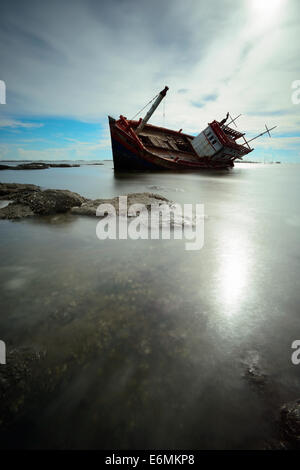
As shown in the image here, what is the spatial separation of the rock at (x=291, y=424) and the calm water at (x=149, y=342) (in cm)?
6

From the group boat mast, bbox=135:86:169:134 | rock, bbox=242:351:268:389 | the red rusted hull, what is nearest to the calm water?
rock, bbox=242:351:268:389

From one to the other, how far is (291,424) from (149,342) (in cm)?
119

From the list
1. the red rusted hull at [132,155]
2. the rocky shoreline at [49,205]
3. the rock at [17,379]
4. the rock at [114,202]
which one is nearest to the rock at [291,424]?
the rock at [17,379]

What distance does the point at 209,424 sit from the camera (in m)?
1.36

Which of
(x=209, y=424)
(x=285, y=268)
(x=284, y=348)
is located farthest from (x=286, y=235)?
(x=209, y=424)

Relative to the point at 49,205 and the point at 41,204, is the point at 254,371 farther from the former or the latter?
the point at 41,204

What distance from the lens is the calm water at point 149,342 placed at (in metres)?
1.34

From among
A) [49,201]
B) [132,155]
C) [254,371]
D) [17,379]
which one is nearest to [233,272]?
[254,371]

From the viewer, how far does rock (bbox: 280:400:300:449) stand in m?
1.29

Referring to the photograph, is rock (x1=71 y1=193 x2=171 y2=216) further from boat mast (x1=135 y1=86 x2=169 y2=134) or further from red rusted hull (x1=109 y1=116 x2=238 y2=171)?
boat mast (x1=135 y1=86 x2=169 y2=134)

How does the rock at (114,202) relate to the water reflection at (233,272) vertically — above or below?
above

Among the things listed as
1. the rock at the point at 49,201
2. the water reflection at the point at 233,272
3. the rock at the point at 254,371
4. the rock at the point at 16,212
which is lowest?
the rock at the point at 254,371

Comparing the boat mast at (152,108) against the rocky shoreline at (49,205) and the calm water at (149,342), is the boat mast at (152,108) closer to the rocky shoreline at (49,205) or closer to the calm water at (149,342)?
the rocky shoreline at (49,205)

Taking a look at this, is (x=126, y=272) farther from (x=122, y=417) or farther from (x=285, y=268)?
(x=285, y=268)
